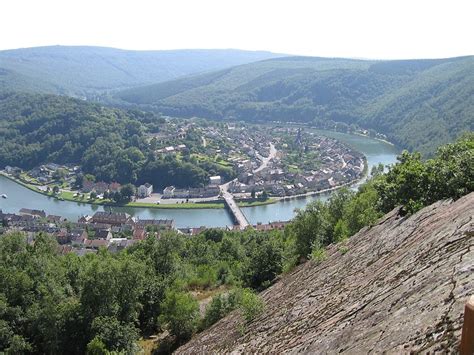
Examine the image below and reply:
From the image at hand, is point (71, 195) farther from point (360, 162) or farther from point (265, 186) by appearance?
point (360, 162)

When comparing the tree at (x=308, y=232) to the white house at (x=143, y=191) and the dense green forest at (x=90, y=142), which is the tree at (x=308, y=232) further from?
A: the dense green forest at (x=90, y=142)

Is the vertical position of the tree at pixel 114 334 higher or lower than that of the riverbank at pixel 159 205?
higher

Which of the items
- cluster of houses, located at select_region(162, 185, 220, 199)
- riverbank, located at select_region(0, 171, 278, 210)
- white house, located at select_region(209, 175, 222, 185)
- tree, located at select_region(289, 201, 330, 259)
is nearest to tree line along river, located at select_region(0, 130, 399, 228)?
riverbank, located at select_region(0, 171, 278, 210)

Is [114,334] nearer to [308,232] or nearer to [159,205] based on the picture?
[308,232]

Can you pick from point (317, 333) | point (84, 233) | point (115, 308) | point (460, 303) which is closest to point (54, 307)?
point (115, 308)

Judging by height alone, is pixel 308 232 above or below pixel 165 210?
above

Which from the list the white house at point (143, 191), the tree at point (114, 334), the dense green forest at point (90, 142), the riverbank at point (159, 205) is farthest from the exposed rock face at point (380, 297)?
the dense green forest at point (90, 142)

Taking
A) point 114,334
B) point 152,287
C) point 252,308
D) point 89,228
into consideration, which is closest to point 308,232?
point 252,308
